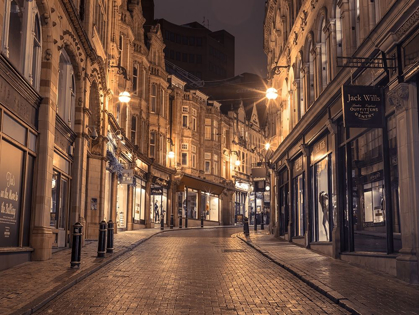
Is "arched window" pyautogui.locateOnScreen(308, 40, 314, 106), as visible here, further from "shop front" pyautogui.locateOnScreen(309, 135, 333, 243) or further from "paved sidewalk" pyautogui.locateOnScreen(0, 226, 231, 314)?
"paved sidewalk" pyautogui.locateOnScreen(0, 226, 231, 314)

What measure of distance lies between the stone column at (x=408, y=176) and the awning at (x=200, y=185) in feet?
132

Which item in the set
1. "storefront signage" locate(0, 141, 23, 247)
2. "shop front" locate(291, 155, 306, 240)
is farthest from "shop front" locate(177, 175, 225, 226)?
"storefront signage" locate(0, 141, 23, 247)

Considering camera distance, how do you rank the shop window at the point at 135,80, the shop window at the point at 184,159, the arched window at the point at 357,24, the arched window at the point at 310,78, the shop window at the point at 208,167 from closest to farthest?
the arched window at the point at 357,24
the arched window at the point at 310,78
the shop window at the point at 135,80
the shop window at the point at 184,159
the shop window at the point at 208,167

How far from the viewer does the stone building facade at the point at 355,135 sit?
10211mm

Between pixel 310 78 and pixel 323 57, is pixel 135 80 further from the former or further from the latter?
pixel 323 57

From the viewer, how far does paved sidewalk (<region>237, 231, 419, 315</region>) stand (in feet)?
24.2

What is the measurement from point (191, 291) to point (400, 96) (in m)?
5.50

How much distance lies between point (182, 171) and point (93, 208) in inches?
1023

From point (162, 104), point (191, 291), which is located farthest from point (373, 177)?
point (162, 104)

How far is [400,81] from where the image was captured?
10375 mm

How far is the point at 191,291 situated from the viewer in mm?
9273

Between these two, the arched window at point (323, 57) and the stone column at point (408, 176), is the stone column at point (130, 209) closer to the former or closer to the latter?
the arched window at point (323, 57)

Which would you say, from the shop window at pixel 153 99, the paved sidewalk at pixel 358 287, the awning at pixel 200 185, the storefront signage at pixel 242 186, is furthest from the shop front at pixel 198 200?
the paved sidewalk at pixel 358 287

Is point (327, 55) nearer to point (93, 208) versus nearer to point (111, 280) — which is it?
point (111, 280)
